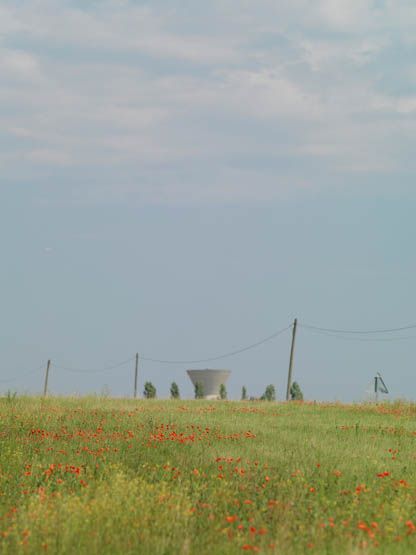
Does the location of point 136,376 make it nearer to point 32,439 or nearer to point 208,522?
point 32,439

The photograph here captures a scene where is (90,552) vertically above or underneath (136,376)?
underneath

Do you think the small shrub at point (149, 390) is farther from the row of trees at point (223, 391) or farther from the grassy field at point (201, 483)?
the grassy field at point (201, 483)

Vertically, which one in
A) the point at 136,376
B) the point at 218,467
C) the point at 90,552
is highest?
the point at 136,376

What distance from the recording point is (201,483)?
13.9m

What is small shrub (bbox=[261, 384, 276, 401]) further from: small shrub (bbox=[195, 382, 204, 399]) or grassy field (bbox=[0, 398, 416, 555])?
grassy field (bbox=[0, 398, 416, 555])

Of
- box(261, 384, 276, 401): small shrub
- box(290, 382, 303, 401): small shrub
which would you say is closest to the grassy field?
box(290, 382, 303, 401): small shrub

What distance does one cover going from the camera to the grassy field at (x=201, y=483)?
10.2 metres

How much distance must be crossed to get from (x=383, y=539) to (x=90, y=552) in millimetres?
3574

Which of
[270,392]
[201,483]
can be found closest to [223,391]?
[270,392]

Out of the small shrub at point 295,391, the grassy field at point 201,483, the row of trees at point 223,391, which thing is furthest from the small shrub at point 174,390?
the grassy field at point 201,483

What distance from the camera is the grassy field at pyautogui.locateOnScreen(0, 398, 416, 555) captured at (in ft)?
33.4

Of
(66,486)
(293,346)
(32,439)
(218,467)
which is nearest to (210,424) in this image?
(32,439)

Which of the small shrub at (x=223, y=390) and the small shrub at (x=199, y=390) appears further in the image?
the small shrub at (x=223, y=390)

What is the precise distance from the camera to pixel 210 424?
21938 millimetres
